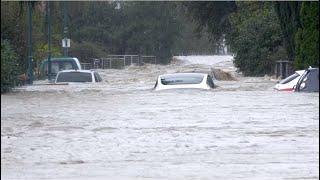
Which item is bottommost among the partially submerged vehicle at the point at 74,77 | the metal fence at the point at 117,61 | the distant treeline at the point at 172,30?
the metal fence at the point at 117,61

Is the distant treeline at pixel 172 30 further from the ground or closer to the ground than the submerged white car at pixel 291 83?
further from the ground

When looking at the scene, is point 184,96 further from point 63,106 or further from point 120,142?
point 120,142

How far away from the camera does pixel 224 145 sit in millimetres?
14438

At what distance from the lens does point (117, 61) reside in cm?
7775

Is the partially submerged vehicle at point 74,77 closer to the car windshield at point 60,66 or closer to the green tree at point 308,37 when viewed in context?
the car windshield at point 60,66

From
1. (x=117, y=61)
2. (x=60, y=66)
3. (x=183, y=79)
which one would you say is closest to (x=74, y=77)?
(x=60, y=66)

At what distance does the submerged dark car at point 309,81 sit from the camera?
86.6ft

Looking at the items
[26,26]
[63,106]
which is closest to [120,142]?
[63,106]

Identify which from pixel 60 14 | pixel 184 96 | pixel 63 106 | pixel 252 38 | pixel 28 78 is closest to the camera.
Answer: pixel 63 106

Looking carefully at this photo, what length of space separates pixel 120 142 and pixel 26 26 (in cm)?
Answer: 2750

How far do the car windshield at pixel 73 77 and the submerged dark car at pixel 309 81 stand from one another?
970 centimetres

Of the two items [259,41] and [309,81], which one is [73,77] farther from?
[259,41]

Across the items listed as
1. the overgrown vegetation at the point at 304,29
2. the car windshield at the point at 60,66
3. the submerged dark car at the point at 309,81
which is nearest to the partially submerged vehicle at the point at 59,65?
the car windshield at the point at 60,66

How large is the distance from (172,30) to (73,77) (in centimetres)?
5341
